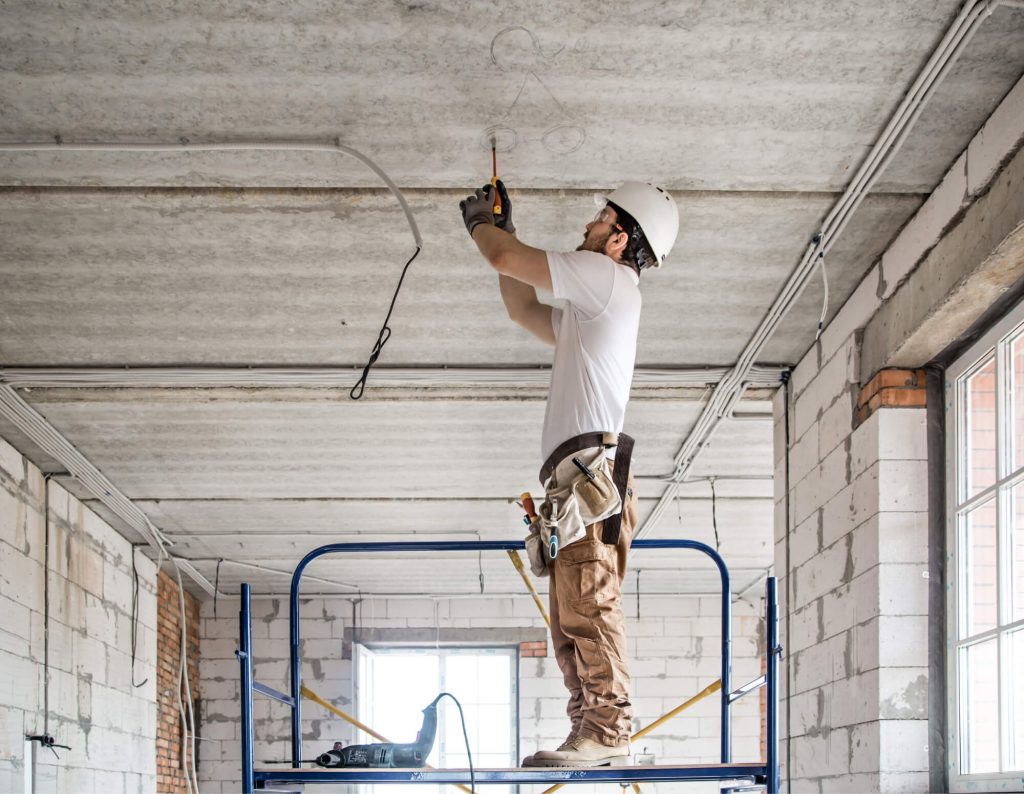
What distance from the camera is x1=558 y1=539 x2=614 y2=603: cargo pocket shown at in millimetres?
3373

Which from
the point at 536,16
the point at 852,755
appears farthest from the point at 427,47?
the point at 852,755

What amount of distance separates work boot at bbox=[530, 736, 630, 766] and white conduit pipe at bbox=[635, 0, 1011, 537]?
2.05 metres

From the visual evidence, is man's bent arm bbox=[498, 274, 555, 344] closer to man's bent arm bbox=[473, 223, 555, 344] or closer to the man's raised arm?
the man's raised arm

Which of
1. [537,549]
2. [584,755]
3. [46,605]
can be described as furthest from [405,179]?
[46,605]

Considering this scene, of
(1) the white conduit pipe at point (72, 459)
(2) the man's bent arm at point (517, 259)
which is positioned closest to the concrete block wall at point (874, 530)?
(2) the man's bent arm at point (517, 259)

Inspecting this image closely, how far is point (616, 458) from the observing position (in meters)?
3.47

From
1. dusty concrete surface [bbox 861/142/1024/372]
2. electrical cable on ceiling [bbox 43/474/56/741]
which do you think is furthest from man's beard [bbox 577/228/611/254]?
electrical cable on ceiling [bbox 43/474/56/741]

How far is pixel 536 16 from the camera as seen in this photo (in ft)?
10.8

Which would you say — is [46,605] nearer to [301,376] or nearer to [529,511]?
[301,376]

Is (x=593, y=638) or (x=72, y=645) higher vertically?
(x=593, y=638)

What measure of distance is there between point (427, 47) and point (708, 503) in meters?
5.69

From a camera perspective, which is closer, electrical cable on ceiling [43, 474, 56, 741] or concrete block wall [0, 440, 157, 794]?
concrete block wall [0, 440, 157, 794]

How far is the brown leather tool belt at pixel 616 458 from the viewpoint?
3.34 metres

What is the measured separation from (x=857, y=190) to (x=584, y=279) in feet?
4.47
